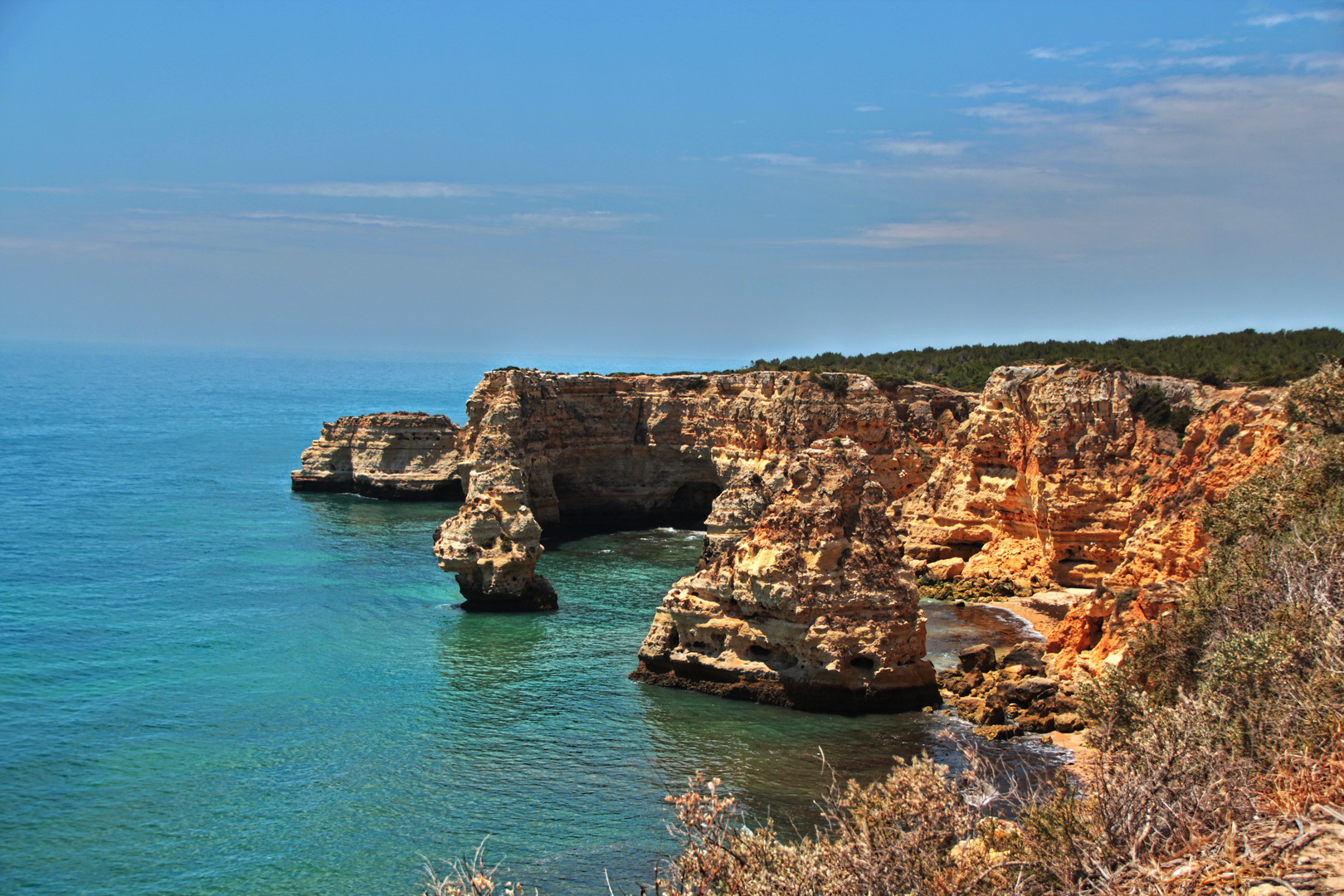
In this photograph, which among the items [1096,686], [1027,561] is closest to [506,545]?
[1027,561]

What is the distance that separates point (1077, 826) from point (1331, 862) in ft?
7.61

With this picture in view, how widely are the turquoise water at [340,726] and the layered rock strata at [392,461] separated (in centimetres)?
1801

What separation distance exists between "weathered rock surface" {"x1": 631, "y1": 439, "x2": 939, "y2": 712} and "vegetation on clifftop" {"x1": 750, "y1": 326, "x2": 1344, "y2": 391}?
1673cm

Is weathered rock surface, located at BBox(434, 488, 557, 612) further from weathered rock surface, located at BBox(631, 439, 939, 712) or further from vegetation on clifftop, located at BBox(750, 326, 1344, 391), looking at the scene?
vegetation on clifftop, located at BBox(750, 326, 1344, 391)

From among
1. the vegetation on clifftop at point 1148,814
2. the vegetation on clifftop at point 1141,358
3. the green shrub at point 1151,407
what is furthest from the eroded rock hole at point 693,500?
the vegetation on clifftop at point 1148,814

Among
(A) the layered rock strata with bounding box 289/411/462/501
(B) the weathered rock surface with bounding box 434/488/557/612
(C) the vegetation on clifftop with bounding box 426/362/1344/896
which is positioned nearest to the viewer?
(C) the vegetation on clifftop with bounding box 426/362/1344/896

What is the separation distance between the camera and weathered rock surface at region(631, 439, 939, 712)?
2769 centimetres

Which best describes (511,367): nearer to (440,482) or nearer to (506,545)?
(440,482)

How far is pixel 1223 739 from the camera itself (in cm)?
1299

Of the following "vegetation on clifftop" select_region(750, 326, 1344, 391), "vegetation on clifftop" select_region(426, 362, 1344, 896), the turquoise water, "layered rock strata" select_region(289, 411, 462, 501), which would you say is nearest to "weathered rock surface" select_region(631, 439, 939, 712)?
the turquoise water

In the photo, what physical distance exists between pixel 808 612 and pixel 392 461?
1989 inches

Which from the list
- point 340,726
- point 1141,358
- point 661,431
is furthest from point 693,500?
point 340,726

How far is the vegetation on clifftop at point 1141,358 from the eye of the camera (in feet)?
148

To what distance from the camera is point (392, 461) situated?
7231cm
